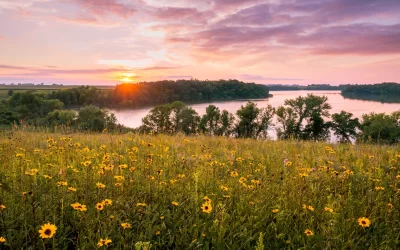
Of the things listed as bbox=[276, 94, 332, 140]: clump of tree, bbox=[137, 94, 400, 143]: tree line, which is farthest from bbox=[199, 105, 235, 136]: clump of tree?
bbox=[276, 94, 332, 140]: clump of tree

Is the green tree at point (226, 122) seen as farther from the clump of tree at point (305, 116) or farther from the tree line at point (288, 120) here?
the clump of tree at point (305, 116)

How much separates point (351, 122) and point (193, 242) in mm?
52428

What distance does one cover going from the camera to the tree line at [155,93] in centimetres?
9406

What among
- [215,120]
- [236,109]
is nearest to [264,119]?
[215,120]

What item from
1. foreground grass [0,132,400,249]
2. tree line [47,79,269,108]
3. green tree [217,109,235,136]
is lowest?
green tree [217,109,235,136]

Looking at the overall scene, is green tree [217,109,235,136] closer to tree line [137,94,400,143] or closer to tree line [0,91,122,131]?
tree line [137,94,400,143]

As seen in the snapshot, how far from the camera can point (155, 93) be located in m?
109

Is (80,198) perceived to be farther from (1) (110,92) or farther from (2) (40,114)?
(1) (110,92)

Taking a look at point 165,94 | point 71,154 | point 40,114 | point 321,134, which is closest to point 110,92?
point 165,94

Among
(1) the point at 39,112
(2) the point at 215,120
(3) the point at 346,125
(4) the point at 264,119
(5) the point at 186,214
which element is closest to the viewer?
(5) the point at 186,214

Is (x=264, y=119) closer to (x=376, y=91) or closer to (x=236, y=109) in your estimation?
(x=236, y=109)

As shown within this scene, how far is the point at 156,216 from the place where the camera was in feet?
9.31

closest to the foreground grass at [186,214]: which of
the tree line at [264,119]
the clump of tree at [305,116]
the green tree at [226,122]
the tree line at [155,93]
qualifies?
the tree line at [264,119]

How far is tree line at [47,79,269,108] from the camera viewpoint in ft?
309
